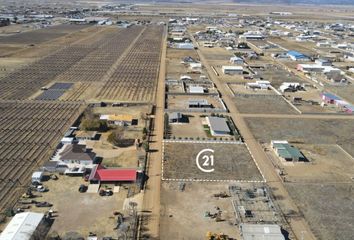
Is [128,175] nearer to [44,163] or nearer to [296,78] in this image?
[44,163]

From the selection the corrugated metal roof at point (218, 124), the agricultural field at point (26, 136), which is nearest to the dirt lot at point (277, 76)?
the corrugated metal roof at point (218, 124)

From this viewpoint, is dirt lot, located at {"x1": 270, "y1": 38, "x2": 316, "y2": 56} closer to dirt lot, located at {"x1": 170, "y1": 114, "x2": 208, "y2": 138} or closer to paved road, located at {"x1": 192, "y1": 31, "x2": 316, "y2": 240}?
paved road, located at {"x1": 192, "y1": 31, "x2": 316, "y2": 240}

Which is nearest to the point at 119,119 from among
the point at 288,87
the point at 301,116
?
the point at 301,116

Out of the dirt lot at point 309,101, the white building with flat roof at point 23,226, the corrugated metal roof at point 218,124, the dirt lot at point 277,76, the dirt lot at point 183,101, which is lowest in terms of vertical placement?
the dirt lot at point 277,76

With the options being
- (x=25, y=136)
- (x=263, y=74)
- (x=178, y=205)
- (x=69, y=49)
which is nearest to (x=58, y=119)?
(x=25, y=136)

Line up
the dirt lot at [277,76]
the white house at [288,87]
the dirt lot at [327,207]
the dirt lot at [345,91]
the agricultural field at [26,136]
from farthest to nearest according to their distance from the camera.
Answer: the dirt lot at [277,76] → the white house at [288,87] → the dirt lot at [345,91] → the agricultural field at [26,136] → the dirt lot at [327,207]

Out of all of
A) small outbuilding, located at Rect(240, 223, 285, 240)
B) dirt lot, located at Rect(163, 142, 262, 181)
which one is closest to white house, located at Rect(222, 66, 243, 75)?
dirt lot, located at Rect(163, 142, 262, 181)

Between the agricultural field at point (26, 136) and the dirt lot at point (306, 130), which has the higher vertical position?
the agricultural field at point (26, 136)

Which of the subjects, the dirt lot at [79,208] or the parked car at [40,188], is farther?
the parked car at [40,188]

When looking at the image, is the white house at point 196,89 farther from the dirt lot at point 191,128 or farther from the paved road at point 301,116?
the dirt lot at point 191,128
